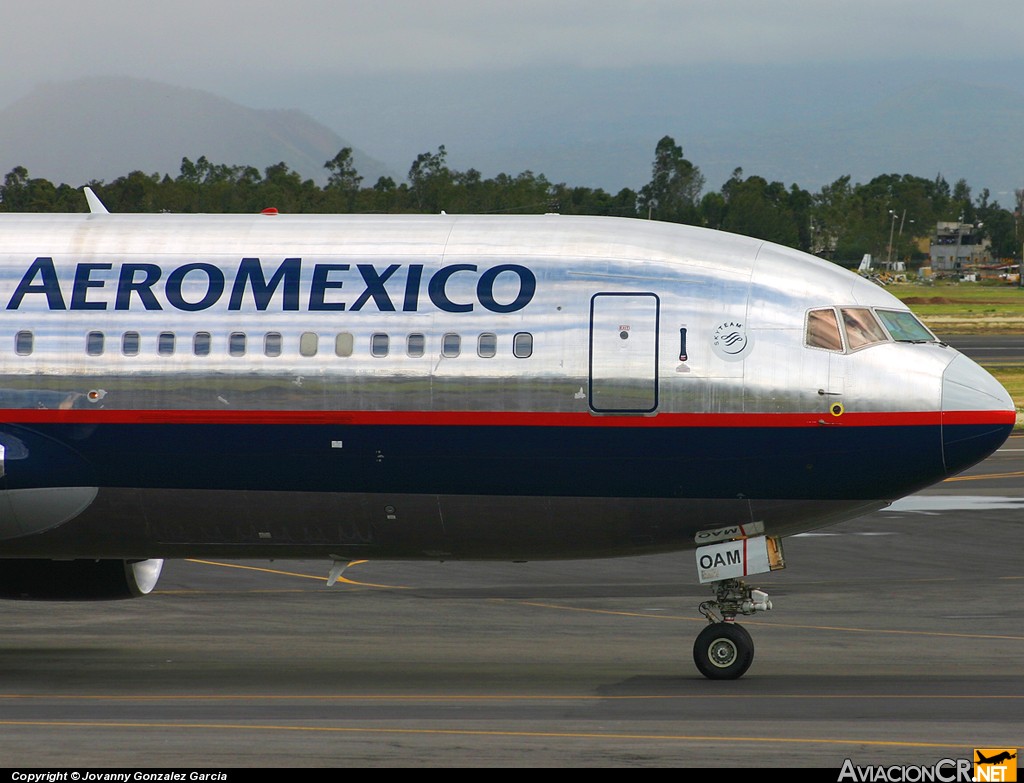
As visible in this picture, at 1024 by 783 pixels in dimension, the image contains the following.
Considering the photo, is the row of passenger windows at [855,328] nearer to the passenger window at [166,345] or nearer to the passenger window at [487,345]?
the passenger window at [487,345]

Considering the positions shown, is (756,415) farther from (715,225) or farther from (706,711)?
(715,225)

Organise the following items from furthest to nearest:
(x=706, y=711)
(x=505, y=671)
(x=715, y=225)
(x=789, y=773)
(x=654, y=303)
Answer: (x=715, y=225)
(x=505, y=671)
(x=654, y=303)
(x=706, y=711)
(x=789, y=773)

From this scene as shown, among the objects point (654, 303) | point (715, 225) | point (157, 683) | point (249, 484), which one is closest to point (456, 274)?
point (654, 303)

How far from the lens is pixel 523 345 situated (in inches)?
677

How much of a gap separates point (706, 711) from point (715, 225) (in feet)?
484

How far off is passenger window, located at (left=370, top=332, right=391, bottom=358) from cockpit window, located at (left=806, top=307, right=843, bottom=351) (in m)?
5.04

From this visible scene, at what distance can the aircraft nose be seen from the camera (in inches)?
655

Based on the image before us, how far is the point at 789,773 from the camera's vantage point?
43.9ft

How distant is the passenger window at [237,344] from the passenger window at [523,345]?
3.30 metres

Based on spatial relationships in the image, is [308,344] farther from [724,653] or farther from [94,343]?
[724,653]

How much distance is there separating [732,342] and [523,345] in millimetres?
2490

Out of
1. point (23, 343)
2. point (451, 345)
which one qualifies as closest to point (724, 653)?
point (451, 345)

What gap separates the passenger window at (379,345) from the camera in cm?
1733

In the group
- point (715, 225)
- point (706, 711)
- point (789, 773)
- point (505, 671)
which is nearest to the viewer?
point (789, 773)
